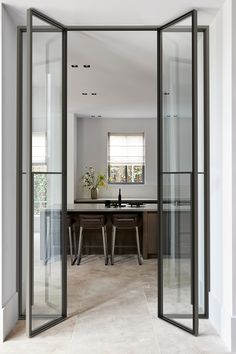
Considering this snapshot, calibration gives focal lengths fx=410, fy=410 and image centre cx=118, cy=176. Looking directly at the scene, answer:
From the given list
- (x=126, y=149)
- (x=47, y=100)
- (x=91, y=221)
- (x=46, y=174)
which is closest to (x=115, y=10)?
(x=47, y=100)

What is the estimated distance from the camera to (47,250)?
3709 millimetres

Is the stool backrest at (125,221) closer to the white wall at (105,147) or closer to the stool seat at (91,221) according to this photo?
the stool seat at (91,221)

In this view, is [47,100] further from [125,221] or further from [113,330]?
[125,221]

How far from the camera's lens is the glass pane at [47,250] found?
360cm

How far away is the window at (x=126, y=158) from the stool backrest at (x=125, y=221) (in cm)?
371

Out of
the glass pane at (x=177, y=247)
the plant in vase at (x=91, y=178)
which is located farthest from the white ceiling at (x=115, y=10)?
the plant in vase at (x=91, y=178)

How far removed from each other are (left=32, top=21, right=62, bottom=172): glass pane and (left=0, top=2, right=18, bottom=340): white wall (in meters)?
0.23

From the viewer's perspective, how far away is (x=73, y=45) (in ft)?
14.8

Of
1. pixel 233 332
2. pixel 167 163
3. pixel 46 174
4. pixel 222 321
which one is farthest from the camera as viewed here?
pixel 167 163

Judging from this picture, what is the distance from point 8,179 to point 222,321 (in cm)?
217

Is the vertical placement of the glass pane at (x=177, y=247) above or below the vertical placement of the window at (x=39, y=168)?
below

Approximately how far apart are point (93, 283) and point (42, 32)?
3055 mm

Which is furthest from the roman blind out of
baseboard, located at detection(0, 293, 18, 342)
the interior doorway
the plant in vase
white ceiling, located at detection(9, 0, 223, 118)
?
baseboard, located at detection(0, 293, 18, 342)

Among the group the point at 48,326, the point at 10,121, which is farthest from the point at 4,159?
the point at 48,326
